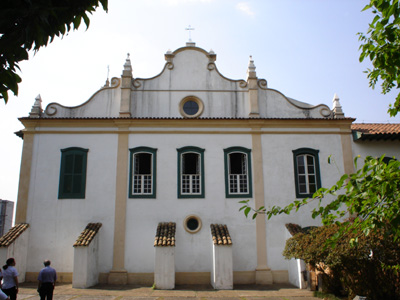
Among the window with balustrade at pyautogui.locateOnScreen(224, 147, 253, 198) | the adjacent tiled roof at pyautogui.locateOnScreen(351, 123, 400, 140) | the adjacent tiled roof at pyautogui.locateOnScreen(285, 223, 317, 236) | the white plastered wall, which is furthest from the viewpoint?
the adjacent tiled roof at pyautogui.locateOnScreen(351, 123, 400, 140)

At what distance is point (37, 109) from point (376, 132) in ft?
50.2

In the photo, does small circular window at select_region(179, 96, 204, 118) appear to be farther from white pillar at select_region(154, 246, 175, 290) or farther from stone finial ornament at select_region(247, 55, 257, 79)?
white pillar at select_region(154, 246, 175, 290)

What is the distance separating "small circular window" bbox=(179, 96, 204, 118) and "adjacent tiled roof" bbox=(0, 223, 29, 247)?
26.9 ft

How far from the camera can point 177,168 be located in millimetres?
15406

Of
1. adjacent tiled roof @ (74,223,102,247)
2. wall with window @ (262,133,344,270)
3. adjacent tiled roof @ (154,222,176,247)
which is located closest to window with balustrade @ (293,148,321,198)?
wall with window @ (262,133,344,270)

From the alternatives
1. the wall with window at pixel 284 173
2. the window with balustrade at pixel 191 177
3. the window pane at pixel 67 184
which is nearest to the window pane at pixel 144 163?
the window with balustrade at pixel 191 177

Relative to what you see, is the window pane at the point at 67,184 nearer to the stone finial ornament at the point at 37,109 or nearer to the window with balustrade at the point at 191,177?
the stone finial ornament at the point at 37,109

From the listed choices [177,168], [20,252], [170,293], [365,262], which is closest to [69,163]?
[20,252]

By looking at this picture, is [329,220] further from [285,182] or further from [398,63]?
[285,182]

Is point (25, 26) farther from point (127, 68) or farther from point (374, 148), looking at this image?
point (374, 148)

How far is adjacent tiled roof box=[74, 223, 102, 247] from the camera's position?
13.0 m

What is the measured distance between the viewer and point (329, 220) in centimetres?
415

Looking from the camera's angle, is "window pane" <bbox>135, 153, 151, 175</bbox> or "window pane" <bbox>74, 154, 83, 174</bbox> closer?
"window pane" <bbox>74, 154, 83, 174</bbox>

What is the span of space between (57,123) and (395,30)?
14452 millimetres
